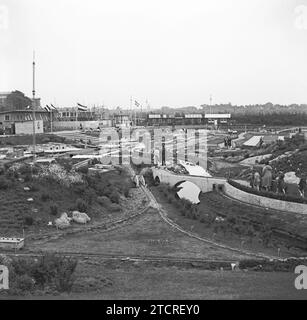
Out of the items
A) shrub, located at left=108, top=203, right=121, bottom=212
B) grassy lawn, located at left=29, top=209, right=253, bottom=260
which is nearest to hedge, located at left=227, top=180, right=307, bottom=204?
grassy lawn, located at left=29, top=209, right=253, bottom=260

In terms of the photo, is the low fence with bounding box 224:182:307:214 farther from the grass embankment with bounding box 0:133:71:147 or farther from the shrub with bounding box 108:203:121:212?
the grass embankment with bounding box 0:133:71:147

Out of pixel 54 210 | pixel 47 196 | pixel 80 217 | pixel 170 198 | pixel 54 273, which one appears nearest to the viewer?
pixel 54 273

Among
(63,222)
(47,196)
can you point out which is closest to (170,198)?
(47,196)

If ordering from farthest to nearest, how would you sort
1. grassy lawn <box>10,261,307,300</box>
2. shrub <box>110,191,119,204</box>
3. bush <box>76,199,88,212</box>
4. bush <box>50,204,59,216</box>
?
Answer: shrub <box>110,191,119,204</box>
bush <box>76,199,88,212</box>
bush <box>50,204,59,216</box>
grassy lawn <box>10,261,307,300</box>

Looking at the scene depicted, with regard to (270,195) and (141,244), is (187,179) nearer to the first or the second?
(270,195)

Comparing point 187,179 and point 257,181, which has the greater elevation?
point 257,181

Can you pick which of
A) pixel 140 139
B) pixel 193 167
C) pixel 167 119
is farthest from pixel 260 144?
pixel 167 119

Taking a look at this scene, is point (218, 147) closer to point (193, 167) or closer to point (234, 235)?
point (193, 167)

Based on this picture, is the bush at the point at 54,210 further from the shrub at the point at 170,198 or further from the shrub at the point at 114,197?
the shrub at the point at 170,198

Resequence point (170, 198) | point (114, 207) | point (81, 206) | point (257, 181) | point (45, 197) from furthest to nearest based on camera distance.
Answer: point (257, 181)
point (170, 198)
point (114, 207)
point (45, 197)
point (81, 206)

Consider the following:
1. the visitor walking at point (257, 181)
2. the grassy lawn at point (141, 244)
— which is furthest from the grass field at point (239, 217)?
the visitor walking at point (257, 181)
